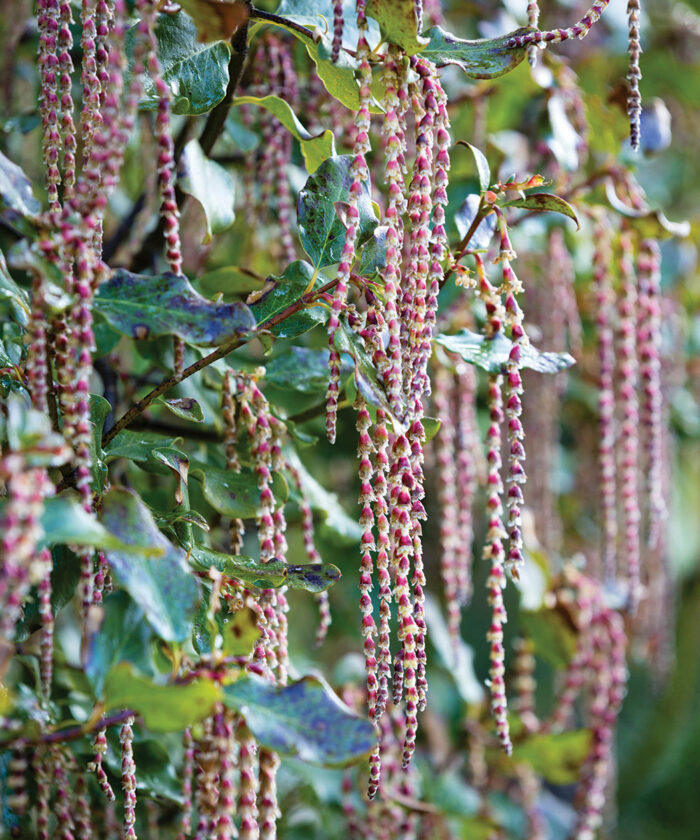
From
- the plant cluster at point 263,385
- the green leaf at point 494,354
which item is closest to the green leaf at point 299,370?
the plant cluster at point 263,385

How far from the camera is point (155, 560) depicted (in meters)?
0.46

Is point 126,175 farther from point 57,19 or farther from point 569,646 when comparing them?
point 569,646

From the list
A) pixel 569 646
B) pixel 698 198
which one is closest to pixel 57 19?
pixel 569 646

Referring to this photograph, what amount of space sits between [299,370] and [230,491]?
5.5 inches

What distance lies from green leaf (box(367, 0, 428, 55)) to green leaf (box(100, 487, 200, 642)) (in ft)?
1.01

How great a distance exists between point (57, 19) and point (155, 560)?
33 centimetres

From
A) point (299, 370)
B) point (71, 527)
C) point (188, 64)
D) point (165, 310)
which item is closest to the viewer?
point (71, 527)

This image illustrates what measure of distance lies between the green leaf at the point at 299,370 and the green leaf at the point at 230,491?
99 mm

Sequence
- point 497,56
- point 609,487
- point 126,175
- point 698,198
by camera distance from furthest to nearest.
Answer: point 698,198, point 126,175, point 609,487, point 497,56

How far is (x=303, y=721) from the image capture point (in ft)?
1.47

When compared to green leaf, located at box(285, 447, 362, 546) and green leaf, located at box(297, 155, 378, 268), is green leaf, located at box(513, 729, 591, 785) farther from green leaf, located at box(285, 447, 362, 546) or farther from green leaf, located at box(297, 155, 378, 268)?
green leaf, located at box(297, 155, 378, 268)

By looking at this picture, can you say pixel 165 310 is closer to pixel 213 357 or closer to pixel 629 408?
pixel 213 357

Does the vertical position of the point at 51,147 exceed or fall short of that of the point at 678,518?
it exceeds it

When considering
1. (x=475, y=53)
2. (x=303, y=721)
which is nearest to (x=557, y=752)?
(x=303, y=721)
